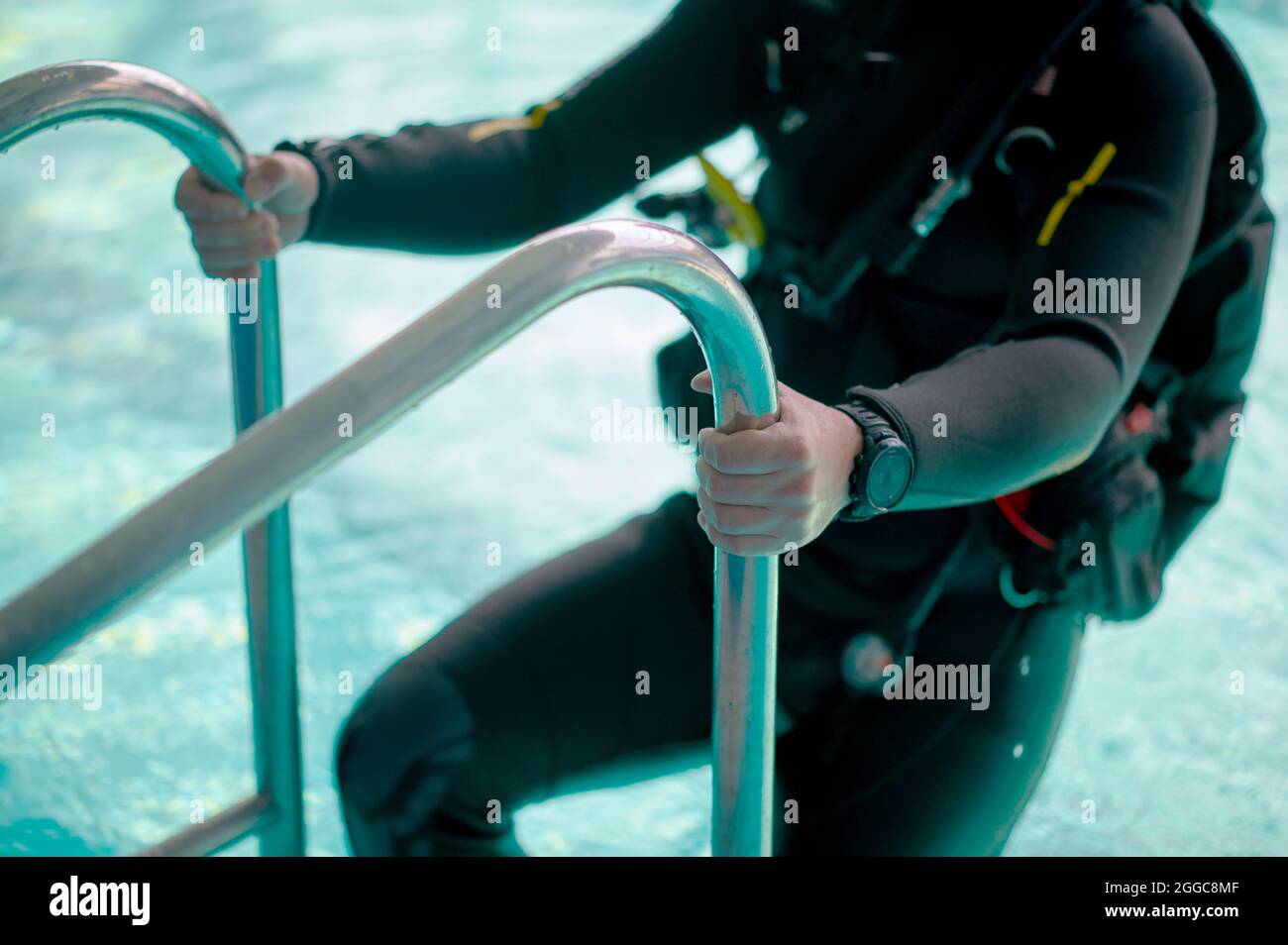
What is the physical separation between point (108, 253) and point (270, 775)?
2.12 metres

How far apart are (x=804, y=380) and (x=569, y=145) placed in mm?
303

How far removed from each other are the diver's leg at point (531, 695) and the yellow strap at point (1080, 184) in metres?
0.37

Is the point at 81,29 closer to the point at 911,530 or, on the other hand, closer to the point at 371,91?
the point at 371,91

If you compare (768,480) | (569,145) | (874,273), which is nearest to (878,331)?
(874,273)

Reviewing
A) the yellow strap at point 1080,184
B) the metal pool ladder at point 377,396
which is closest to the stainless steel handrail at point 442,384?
the metal pool ladder at point 377,396

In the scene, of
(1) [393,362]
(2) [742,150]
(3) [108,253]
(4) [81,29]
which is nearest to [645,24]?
(2) [742,150]

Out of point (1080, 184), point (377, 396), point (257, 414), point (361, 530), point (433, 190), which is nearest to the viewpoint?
point (377, 396)

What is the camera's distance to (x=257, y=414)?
1029 millimetres

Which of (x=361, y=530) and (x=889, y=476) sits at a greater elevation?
(x=361, y=530)

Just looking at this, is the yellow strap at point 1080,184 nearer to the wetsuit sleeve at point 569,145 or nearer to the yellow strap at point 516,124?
the wetsuit sleeve at point 569,145

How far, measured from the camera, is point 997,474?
817 millimetres

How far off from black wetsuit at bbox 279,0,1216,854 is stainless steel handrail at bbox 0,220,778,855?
0.81 feet

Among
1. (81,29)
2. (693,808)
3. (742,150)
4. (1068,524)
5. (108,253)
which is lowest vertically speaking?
(693,808)

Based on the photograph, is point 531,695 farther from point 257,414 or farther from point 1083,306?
point 1083,306
